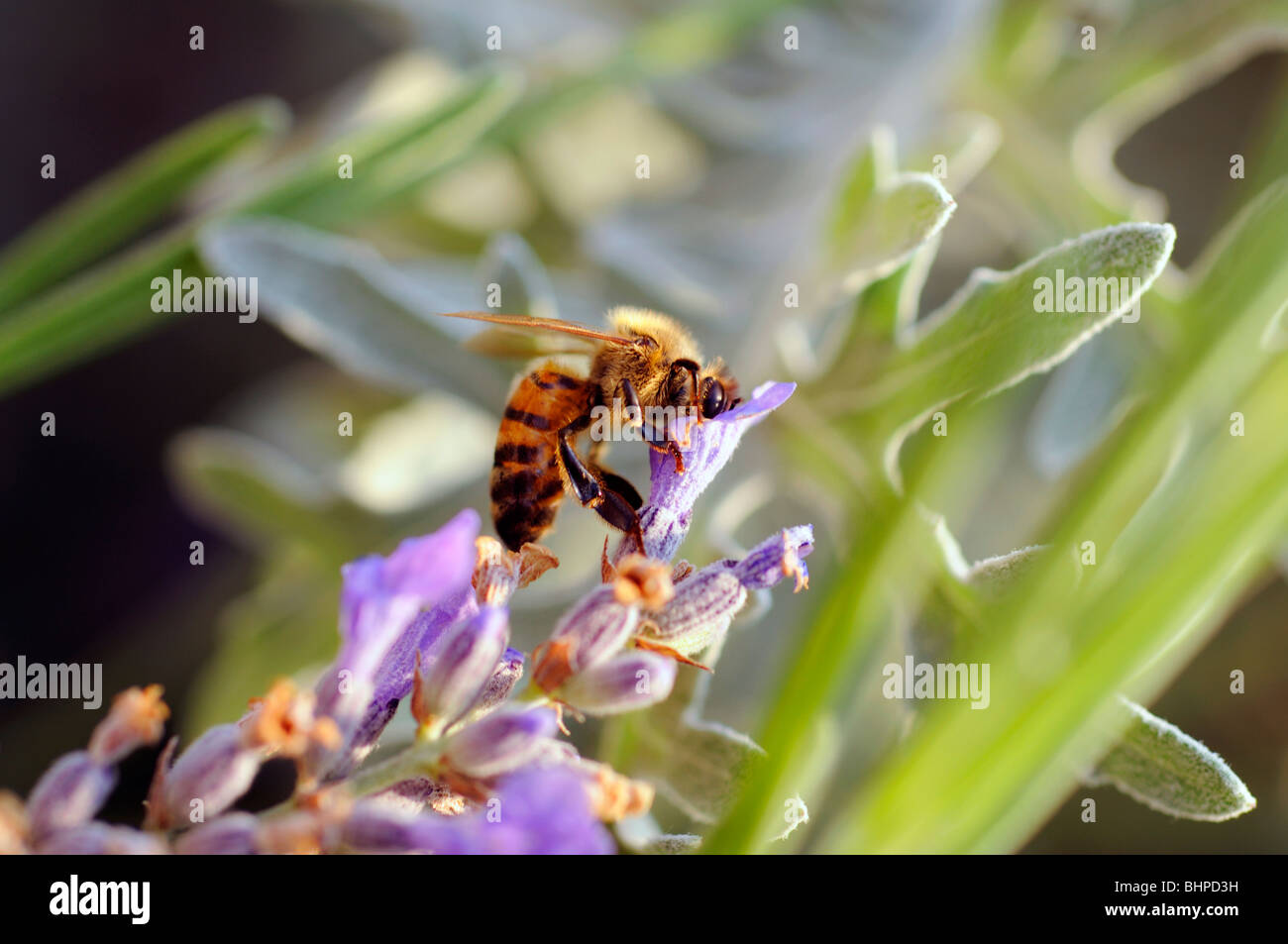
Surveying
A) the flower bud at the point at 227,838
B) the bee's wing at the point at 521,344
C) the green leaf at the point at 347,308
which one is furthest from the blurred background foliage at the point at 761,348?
the flower bud at the point at 227,838

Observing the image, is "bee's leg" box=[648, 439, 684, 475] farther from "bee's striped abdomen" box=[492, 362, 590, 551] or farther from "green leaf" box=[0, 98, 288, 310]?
"green leaf" box=[0, 98, 288, 310]

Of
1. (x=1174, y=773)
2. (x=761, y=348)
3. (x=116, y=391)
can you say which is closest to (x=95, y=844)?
(x=1174, y=773)

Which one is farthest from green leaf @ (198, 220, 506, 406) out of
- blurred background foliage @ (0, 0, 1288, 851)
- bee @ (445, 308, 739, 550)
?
bee @ (445, 308, 739, 550)

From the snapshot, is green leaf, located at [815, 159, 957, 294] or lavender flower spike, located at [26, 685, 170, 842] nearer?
lavender flower spike, located at [26, 685, 170, 842]

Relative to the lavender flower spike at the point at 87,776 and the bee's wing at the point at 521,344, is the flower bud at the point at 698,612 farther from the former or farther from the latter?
the bee's wing at the point at 521,344
